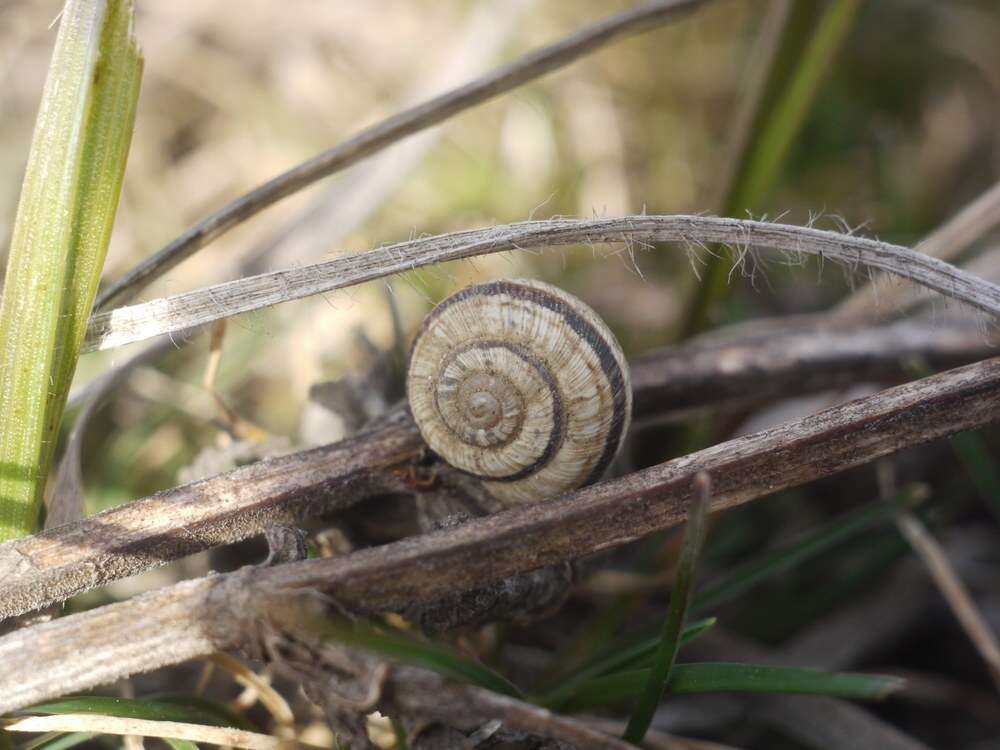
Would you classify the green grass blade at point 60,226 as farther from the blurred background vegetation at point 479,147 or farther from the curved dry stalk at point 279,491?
the blurred background vegetation at point 479,147

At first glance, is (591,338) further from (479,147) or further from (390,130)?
(479,147)

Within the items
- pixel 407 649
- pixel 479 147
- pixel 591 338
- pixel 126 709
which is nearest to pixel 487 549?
pixel 407 649

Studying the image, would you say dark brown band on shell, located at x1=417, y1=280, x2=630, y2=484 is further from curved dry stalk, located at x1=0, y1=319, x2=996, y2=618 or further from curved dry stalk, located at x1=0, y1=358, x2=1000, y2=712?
curved dry stalk, located at x1=0, y1=319, x2=996, y2=618

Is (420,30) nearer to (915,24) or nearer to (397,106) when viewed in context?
(397,106)

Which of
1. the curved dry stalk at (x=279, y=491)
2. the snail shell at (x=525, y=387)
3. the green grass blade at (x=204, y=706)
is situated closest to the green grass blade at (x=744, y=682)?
the snail shell at (x=525, y=387)

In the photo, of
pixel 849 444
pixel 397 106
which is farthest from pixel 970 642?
pixel 397 106

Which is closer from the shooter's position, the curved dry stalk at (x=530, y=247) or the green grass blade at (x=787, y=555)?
the curved dry stalk at (x=530, y=247)
